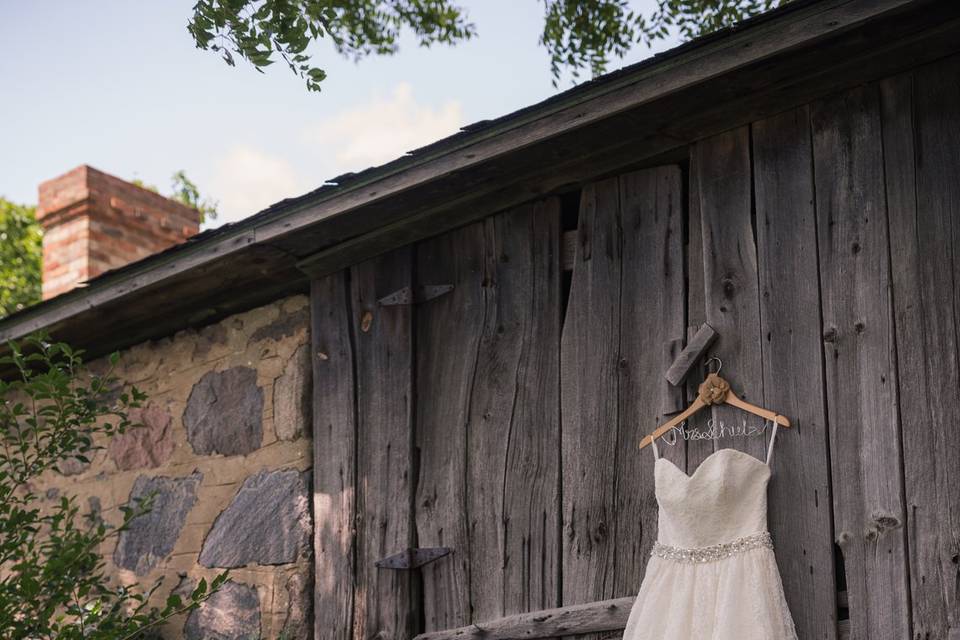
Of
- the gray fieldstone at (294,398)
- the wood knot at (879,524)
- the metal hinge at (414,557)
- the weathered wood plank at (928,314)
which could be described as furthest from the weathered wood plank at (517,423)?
the weathered wood plank at (928,314)

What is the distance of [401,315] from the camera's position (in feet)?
13.0

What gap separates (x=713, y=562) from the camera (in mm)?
2906

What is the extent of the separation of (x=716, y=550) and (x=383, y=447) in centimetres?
142

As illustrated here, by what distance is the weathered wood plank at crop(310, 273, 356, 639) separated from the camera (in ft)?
12.9

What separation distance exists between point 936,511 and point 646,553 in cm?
85

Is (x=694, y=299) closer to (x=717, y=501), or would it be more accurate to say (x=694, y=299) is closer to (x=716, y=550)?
(x=717, y=501)

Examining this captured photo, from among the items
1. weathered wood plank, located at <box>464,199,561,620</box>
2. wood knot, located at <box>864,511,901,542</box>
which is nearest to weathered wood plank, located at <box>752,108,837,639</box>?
wood knot, located at <box>864,511,901,542</box>

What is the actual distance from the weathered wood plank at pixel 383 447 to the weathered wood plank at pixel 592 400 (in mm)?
677

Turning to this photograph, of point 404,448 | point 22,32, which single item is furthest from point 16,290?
point 404,448

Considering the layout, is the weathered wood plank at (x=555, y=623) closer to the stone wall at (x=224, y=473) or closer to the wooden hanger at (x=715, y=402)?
the wooden hanger at (x=715, y=402)

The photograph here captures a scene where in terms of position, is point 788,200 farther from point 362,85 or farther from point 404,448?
point 362,85

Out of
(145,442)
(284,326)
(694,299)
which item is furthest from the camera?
(145,442)

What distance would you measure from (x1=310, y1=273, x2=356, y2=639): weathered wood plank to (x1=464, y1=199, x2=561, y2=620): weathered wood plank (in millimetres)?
568

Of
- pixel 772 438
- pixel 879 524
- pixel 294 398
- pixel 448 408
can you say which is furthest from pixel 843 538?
pixel 294 398
